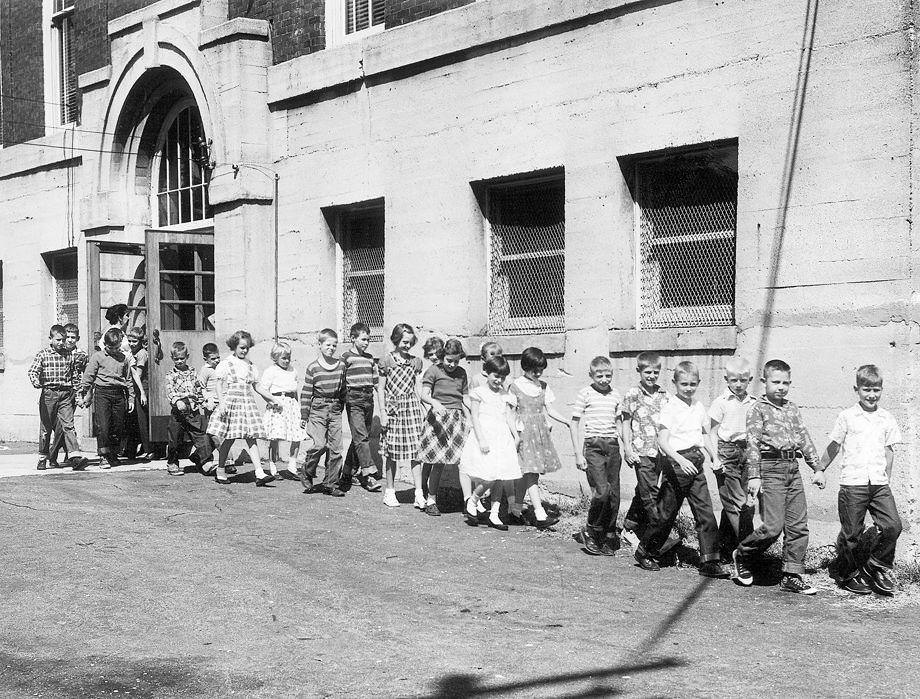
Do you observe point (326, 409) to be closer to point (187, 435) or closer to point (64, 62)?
point (187, 435)

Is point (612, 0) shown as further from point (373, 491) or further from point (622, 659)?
point (622, 659)

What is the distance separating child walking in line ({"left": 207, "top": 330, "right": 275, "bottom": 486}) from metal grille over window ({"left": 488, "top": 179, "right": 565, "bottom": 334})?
268cm

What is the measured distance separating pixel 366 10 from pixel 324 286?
3239 mm

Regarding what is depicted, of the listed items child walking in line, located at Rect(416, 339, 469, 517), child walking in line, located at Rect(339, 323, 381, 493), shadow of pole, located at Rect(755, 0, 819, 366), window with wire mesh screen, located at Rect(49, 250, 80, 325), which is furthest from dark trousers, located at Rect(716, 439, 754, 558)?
window with wire mesh screen, located at Rect(49, 250, 80, 325)

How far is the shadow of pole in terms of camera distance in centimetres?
938

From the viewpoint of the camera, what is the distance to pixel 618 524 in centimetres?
1016

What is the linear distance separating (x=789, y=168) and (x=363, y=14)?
6.42 meters

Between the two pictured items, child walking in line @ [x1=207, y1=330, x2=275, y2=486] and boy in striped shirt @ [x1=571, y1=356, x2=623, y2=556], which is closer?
boy in striped shirt @ [x1=571, y1=356, x2=623, y2=556]

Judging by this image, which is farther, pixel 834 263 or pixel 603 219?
pixel 603 219

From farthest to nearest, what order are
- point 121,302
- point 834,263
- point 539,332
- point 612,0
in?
point 121,302 → point 539,332 → point 612,0 → point 834,263

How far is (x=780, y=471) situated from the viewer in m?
8.15

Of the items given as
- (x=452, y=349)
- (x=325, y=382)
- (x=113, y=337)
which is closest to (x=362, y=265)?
(x=325, y=382)

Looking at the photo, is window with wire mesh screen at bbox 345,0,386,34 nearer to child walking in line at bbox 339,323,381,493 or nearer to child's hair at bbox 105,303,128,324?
child walking in line at bbox 339,323,381,493

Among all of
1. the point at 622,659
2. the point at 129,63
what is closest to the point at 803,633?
the point at 622,659
